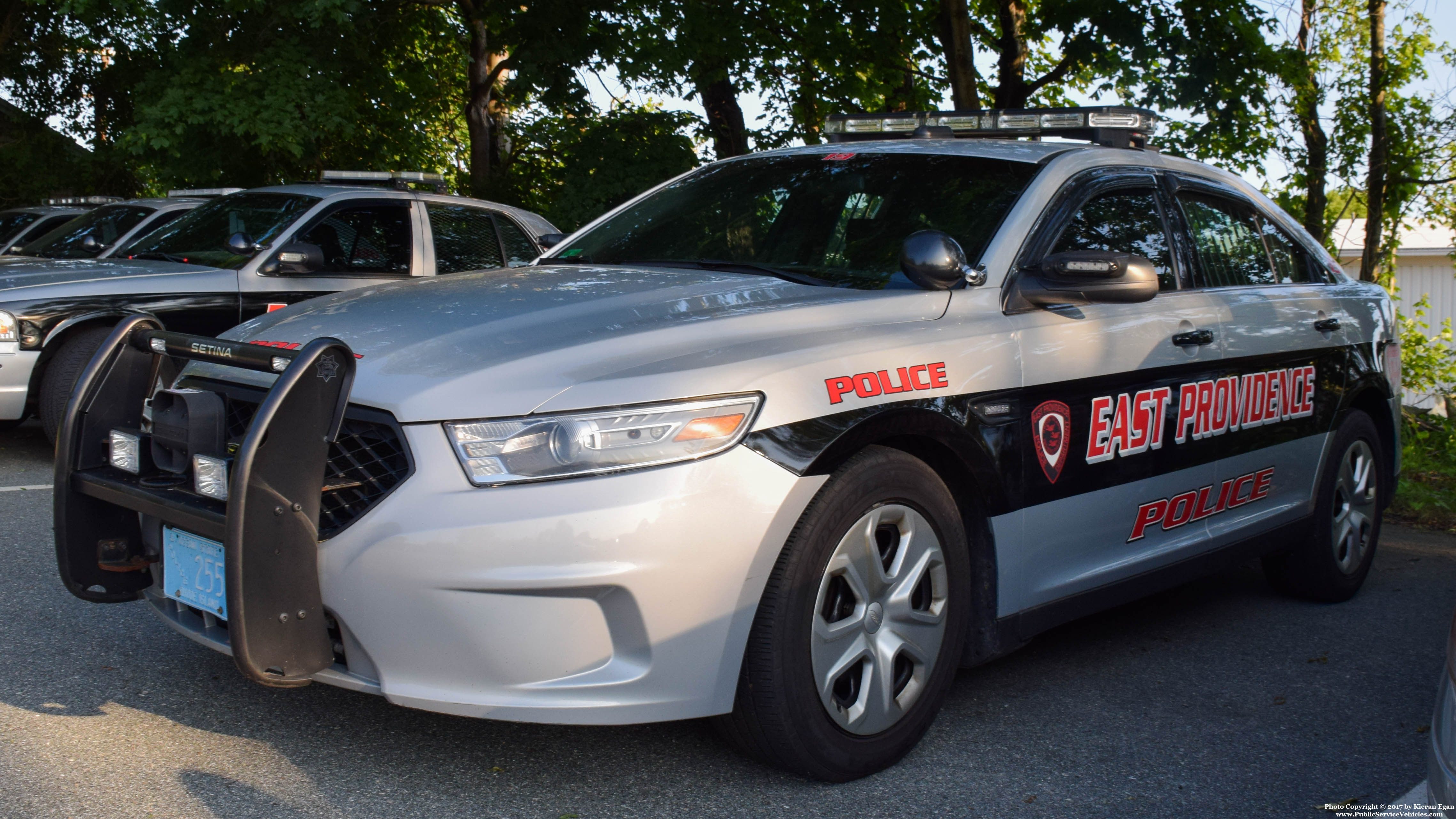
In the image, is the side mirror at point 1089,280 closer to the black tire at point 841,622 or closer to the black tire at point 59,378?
the black tire at point 841,622

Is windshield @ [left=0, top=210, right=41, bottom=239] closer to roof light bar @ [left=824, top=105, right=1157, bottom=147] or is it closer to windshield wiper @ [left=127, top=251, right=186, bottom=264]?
windshield wiper @ [left=127, top=251, right=186, bottom=264]

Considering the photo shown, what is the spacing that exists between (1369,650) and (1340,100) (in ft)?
33.4

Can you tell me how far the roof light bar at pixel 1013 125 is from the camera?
471cm

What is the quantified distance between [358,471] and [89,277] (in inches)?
211

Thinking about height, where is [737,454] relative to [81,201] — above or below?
below

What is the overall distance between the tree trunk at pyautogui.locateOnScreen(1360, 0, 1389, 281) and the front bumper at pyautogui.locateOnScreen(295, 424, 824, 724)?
9930 mm

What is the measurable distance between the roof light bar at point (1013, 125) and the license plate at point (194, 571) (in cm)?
287

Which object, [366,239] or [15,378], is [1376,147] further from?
[15,378]

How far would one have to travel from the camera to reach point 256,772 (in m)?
3.08

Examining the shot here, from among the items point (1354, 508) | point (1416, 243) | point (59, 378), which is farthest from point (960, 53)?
point (1416, 243)

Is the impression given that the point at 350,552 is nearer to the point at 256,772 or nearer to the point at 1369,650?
the point at 256,772

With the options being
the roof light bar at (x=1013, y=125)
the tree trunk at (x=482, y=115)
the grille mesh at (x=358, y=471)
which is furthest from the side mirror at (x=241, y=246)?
the tree trunk at (x=482, y=115)

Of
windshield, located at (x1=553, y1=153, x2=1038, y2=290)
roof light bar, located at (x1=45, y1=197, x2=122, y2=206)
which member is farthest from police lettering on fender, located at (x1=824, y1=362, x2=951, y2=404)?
roof light bar, located at (x1=45, y1=197, x2=122, y2=206)

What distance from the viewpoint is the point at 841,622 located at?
310 cm
